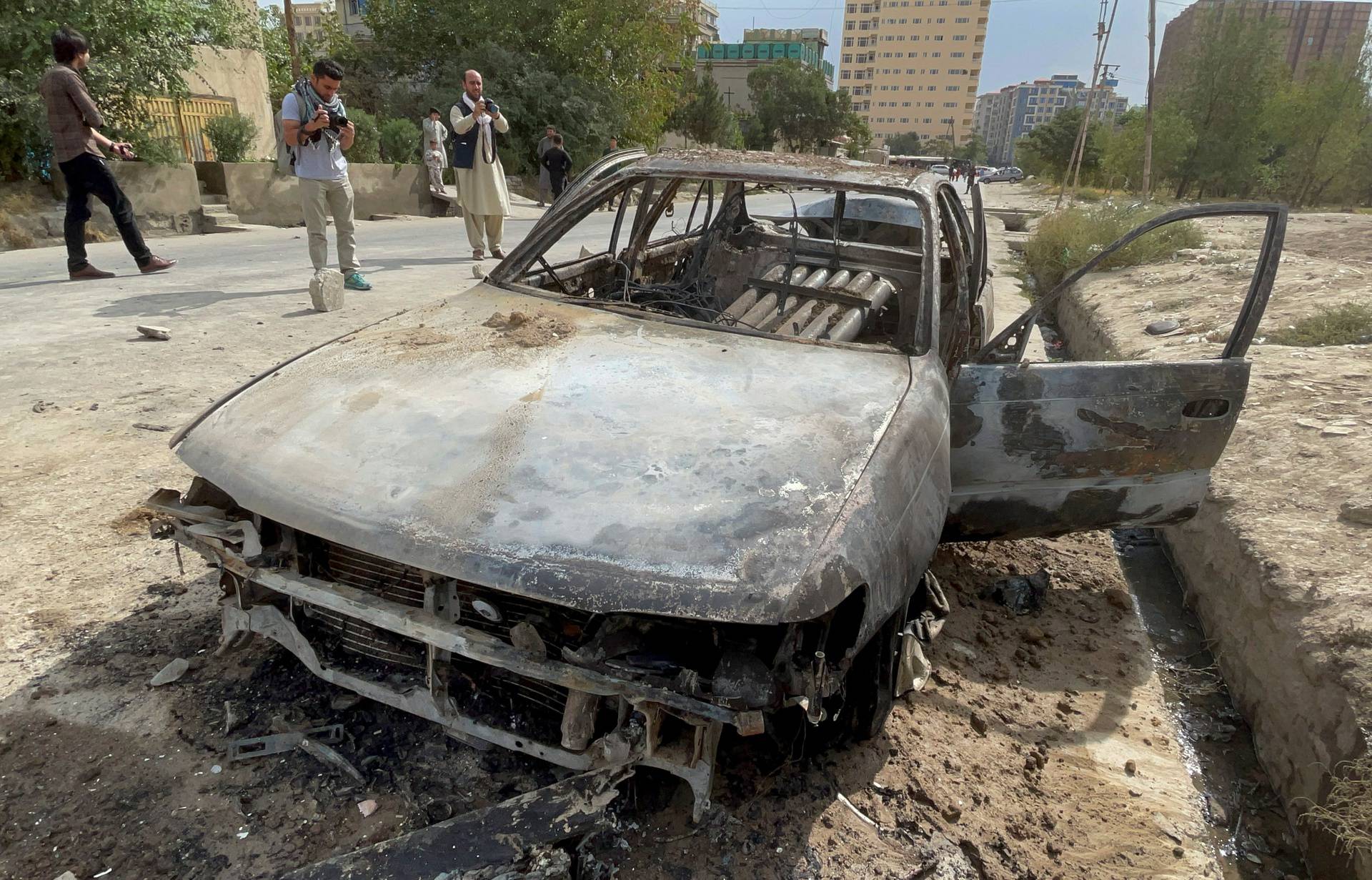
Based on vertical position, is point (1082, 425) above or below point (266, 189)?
below

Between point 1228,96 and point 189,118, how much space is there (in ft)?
103

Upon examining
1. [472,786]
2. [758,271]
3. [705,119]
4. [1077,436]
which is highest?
[705,119]

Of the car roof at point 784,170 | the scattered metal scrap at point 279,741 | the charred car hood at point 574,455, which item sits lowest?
the scattered metal scrap at point 279,741

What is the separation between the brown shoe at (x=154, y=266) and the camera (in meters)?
7.22

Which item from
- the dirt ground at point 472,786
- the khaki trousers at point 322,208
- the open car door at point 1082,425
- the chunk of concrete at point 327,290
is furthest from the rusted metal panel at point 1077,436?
the khaki trousers at point 322,208

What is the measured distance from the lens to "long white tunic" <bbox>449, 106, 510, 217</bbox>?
7559 millimetres

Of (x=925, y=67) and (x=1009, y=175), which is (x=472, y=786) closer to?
(x=1009, y=175)

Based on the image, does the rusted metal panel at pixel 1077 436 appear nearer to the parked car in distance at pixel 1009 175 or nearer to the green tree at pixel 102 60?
the green tree at pixel 102 60

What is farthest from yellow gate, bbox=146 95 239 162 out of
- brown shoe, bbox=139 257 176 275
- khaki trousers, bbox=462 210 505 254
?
khaki trousers, bbox=462 210 505 254

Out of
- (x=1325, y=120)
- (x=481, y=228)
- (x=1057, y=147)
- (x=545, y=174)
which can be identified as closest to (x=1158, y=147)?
(x=1325, y=120)

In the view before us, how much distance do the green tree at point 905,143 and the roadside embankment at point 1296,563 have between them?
98854mm

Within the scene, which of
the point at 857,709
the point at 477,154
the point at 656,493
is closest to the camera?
the point at 656,493

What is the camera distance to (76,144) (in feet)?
20.3

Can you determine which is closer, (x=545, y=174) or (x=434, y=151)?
(x=434, y=151)
